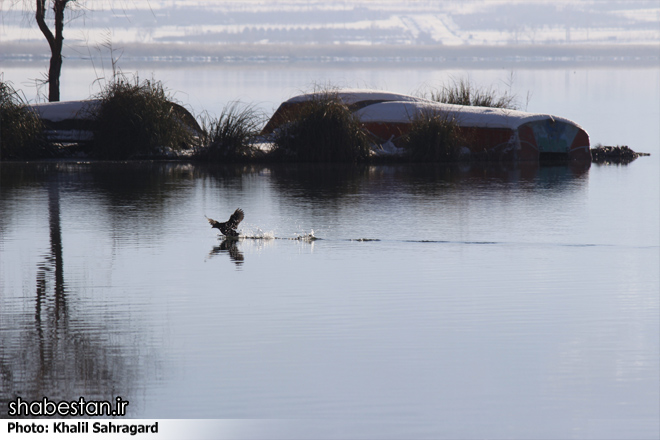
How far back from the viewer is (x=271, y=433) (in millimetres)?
4117

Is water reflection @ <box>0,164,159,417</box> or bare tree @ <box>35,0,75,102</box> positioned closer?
water reflection @ <box>0,164,159,417</box>

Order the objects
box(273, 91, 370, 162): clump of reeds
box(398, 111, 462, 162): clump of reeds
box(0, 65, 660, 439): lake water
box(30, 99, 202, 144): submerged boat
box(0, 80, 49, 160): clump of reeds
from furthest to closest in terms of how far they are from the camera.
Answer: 1. box(30, 99, 202, 144): submerged boat
2. box(398, 111, 462, 162): clump of reeds
3. box(273, 91, 370, 162): clump of reeds
4. box(0, 80, 49, 160): clump of reeds
5. box(0, 65, 660, 439): lake water

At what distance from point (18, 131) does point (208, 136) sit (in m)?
2.88

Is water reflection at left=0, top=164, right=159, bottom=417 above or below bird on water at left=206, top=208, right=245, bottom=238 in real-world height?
below

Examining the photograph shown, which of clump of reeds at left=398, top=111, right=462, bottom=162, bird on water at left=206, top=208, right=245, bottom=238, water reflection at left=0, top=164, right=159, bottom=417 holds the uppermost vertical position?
clump of reeds at left=398, top=111, right=462, bottom=162

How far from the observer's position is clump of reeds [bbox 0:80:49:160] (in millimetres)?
15469

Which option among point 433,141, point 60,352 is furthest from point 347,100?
point 60,352

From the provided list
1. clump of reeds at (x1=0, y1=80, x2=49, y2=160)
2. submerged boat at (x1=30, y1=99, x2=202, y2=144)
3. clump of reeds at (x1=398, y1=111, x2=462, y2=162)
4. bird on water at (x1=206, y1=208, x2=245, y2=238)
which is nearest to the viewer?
bird on water at (x1=206, y1=208, x2=245, y2=238)

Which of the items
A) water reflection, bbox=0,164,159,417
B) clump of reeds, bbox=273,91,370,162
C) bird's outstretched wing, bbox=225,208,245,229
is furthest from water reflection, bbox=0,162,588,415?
clump of reeds, bbox=273,91,370,162

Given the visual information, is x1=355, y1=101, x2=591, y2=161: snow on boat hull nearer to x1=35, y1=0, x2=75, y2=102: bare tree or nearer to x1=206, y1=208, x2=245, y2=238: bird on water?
x1=35, y1=0, x2=75, y2=102: bare tree

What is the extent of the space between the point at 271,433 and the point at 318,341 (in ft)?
3.99

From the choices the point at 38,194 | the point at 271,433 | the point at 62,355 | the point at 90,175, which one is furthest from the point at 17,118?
the point at 271,433

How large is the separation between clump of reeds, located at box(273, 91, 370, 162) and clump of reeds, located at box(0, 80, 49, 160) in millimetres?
3668

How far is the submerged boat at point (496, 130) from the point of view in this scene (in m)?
16.4
